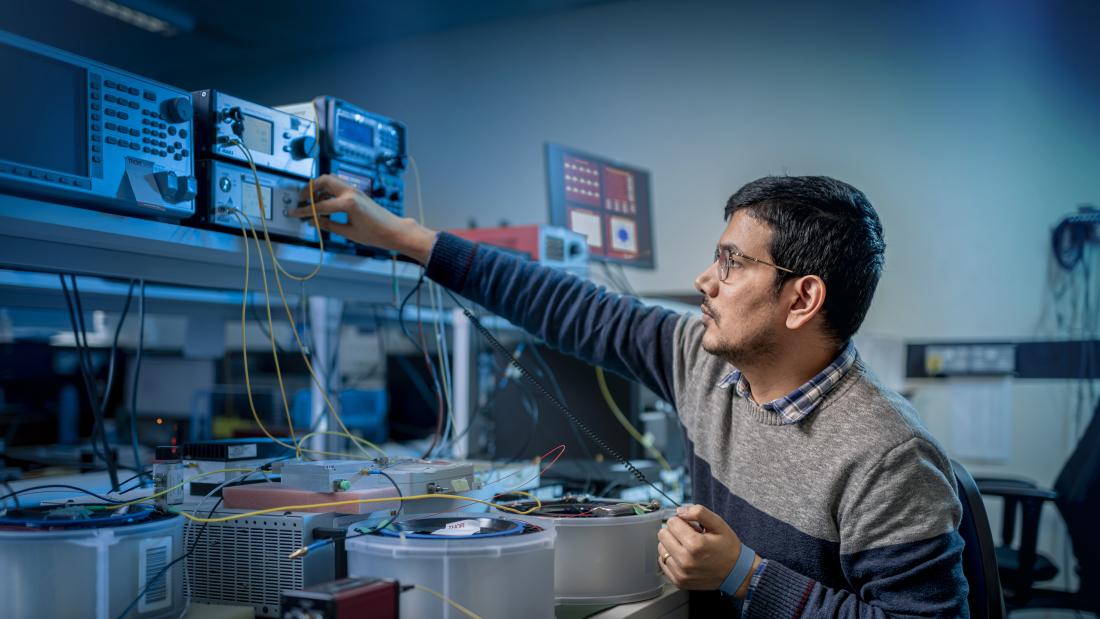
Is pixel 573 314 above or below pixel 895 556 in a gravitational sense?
above

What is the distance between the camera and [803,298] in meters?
1.31

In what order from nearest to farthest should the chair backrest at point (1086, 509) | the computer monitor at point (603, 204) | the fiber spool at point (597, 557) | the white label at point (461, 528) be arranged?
1. the white label at point (461, 528)
2. the fiber spool at point (597, 557)
3. the computer monitor at point (603, 204)
4. the chair backrest at point (1086, 509)

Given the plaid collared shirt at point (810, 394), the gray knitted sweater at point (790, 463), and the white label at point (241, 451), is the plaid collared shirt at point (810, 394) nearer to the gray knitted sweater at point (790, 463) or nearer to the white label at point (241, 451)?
the gray knitted sweater at point (790, 463)

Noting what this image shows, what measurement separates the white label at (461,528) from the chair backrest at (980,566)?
2.41ft

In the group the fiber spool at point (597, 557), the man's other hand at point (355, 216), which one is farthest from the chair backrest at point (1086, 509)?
the man's other hand at point (355, 216)

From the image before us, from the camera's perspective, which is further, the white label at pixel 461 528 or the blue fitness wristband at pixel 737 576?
the blue fitness wristband at pixel 737 576

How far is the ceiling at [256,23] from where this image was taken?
4.59 m

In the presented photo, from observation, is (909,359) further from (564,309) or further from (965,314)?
(564,309)

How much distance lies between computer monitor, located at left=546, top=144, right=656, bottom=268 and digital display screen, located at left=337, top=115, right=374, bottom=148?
3.19 ft

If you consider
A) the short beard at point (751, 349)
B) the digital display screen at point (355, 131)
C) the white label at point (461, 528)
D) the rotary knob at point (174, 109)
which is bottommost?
the white label at point (461, 528)

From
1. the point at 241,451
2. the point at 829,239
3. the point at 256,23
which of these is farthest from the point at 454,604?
the point at 256,23

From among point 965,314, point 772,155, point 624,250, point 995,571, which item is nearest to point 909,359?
point 965,314

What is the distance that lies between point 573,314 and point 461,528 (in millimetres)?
622

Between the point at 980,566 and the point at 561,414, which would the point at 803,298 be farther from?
the point at 561,414
